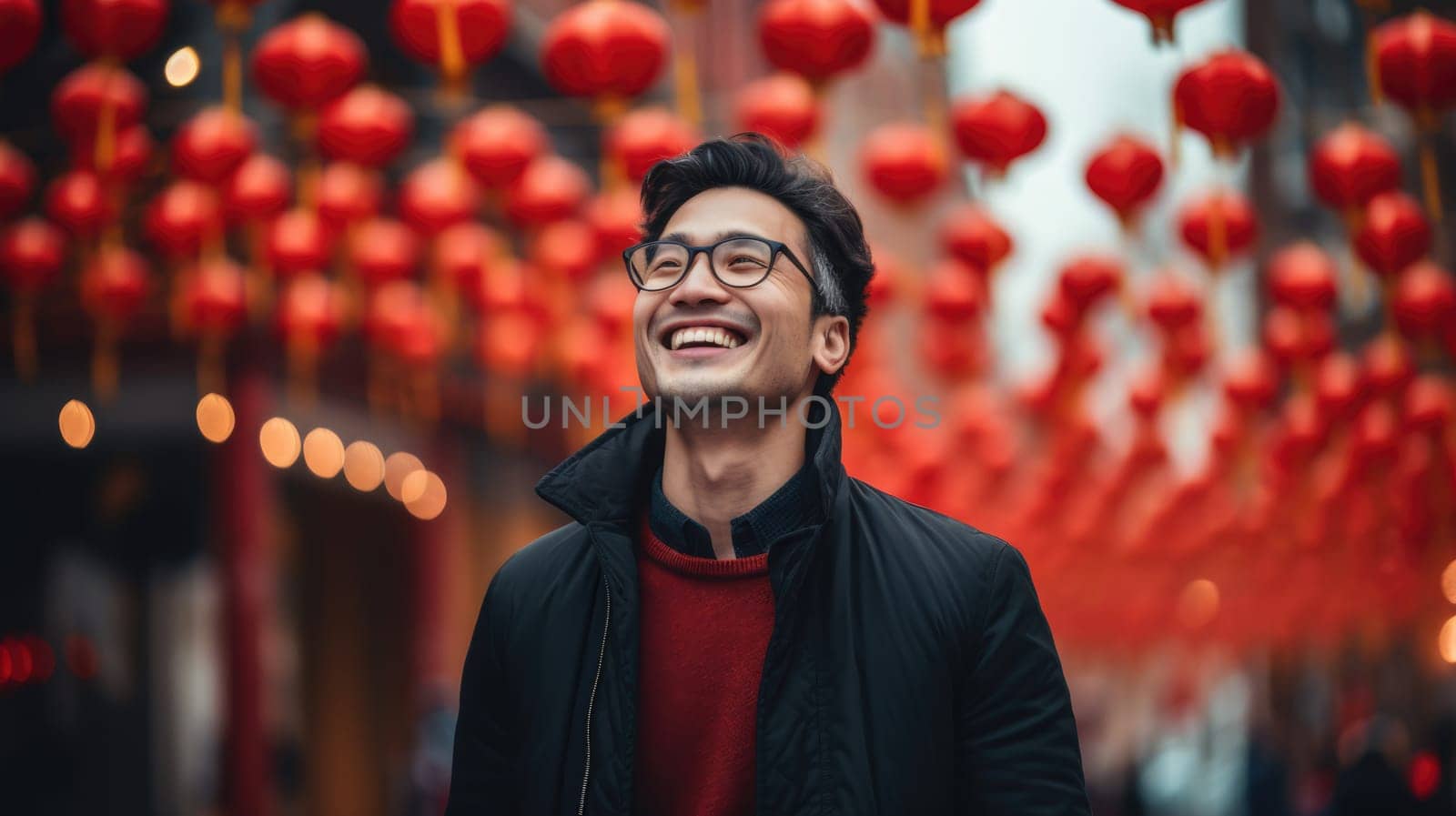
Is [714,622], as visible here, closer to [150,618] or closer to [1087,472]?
[150,618]

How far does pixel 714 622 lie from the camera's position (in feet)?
7.08

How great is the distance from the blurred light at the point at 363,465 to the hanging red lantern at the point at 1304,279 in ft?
25.7

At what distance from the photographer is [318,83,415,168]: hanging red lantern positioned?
6812 millimetres

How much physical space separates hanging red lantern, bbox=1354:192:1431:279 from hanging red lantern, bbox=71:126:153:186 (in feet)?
19.9

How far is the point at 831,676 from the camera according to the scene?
6.66 feet

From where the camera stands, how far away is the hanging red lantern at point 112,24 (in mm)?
5262

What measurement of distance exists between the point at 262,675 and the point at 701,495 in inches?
352

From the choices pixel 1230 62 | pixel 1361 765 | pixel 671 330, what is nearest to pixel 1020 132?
pixel 1230 62

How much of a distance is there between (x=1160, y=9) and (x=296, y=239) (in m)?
5.15

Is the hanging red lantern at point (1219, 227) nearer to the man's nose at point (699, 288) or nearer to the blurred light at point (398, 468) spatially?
the man's nose at point (699, 288)

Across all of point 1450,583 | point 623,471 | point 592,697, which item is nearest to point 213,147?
point 623,471

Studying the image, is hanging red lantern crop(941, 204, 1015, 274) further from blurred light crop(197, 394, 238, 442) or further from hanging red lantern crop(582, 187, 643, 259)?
blurred light crop(197, 394, 238, 442)

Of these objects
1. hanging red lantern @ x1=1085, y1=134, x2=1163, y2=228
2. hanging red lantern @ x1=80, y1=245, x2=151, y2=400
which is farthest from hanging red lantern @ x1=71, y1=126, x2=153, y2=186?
hanging red lantern @ x1=1085, y1=134, x2=1163, y2=228

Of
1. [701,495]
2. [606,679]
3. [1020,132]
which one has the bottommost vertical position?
[606,679]
